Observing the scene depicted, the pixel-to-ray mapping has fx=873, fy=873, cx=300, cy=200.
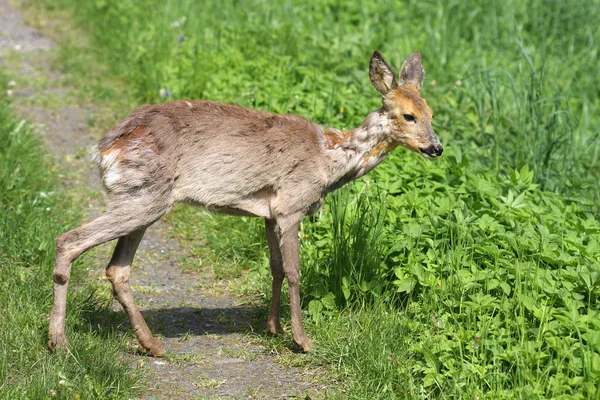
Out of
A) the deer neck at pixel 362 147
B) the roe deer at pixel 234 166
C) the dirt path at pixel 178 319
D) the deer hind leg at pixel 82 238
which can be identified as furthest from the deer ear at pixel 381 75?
the dirt path at pixel 178 319

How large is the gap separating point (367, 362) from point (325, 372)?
0.31m

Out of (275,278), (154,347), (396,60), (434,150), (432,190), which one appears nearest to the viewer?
(154,347)

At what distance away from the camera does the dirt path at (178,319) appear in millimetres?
4984

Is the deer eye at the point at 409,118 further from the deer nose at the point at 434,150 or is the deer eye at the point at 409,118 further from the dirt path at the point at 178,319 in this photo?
the dirt path at the point at 178,319

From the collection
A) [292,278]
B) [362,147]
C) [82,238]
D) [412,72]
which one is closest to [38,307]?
[82,238]

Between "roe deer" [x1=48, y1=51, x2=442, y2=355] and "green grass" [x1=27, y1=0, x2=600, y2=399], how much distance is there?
455 mm

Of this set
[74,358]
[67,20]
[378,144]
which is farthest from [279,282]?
[67,20]

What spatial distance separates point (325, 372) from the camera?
5164 mm

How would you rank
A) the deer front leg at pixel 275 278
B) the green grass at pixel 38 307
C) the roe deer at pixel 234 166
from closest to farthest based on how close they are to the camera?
1. the green grass at pixel 38 307
2. the roe deer at pixel 234 166
3. the deer front leg at pixel 275 278

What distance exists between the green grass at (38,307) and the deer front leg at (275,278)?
0.96 m

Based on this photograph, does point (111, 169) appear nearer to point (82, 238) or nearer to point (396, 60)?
point (82, 238)

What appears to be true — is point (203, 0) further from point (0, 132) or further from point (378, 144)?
point (378, 144)

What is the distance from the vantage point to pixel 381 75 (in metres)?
5.54

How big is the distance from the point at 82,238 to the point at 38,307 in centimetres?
66
